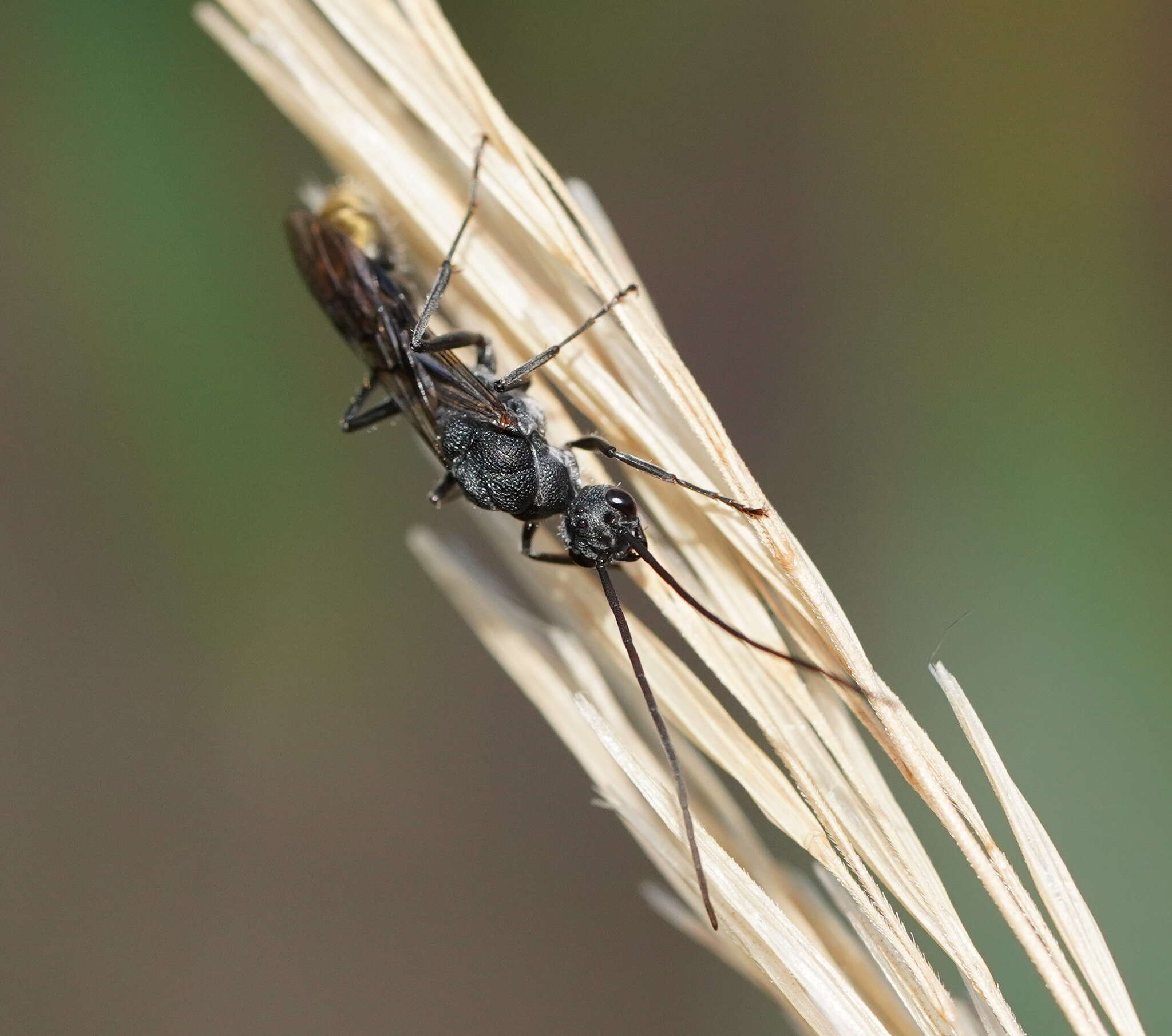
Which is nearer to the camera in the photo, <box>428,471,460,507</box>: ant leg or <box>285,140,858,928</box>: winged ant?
<box>285,140,858,928</box>: winged ant

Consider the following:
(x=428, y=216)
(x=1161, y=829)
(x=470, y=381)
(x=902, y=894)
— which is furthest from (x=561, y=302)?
(x=1161, y=829)

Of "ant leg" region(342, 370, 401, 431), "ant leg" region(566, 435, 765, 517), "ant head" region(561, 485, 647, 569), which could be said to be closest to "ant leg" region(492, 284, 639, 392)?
"ant leg" region(566, 435, 765, 517)

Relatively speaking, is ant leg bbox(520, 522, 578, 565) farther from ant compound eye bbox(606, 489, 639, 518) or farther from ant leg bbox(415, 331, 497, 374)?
ant leg bbox(415, 331, 497, 374)

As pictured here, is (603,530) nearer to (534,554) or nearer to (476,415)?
(534,554)

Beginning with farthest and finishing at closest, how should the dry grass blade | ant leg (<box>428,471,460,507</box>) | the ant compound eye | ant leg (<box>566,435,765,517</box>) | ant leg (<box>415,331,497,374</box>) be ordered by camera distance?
ant leg (<box>428,471,460,507</box>) → ant leg (<box>415,331,497,374</box>) → the ant compound eye → ant leg (<box>566,435,765,517</box>) → the dry grass blade

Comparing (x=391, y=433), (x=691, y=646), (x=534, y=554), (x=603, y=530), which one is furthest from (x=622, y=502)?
(x=391, y=433)

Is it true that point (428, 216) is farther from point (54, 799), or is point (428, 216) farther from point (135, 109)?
point (54, 799)
